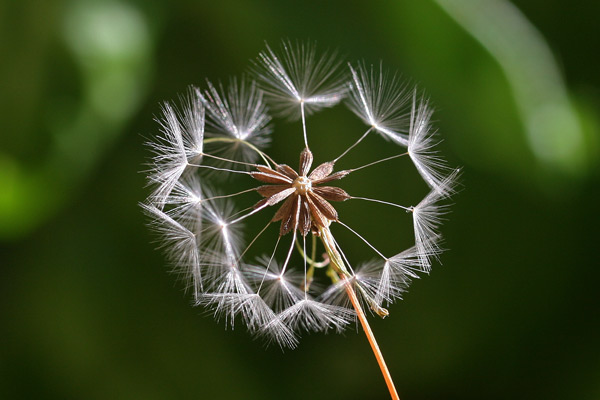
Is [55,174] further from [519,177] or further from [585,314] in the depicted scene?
[585,314]

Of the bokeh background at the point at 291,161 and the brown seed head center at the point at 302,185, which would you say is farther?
the bokeh background at the point at 291,161

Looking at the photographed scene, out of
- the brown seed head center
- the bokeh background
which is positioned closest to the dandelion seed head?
the brown seed head center

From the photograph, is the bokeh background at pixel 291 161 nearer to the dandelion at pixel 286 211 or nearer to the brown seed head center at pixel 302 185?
the dandelion at pixel 286 211

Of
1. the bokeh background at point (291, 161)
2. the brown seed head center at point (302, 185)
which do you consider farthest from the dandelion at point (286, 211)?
the bokeh background at point (291, 161)

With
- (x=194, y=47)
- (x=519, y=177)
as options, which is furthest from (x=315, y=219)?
(x=194, y=47)

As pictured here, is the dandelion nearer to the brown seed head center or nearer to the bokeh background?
the brown seed head center
